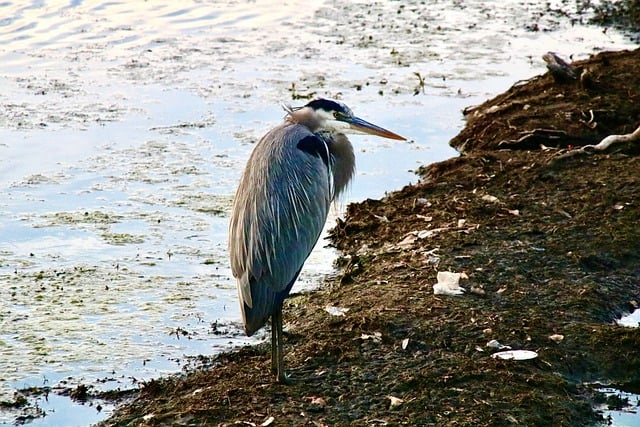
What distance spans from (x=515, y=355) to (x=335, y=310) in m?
1.31

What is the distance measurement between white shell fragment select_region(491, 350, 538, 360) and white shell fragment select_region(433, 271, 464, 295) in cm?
82

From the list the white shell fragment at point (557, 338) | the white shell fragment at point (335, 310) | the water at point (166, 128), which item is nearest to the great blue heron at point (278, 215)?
the white shell fragment at point (335, 310)

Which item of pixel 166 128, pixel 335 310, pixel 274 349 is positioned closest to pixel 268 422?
pixel 274 349

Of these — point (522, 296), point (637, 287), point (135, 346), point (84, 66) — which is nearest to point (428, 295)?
point (522, 296)

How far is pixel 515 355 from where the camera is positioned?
5812 mm

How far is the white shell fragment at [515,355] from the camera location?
5.79 metres

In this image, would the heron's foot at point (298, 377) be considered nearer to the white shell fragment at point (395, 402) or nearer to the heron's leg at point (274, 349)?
the heron's leg at point (274, 349)

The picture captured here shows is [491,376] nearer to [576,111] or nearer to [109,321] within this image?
[109,321]

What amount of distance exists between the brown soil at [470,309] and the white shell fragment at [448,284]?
2.4 inches

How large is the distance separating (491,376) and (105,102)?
725 centimetres

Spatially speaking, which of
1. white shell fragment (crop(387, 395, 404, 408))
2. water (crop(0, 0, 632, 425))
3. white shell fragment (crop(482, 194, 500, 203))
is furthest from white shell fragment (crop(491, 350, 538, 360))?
white shell fragment (crop(482, 194, 500, 203))

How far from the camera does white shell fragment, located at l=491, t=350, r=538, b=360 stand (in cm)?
579

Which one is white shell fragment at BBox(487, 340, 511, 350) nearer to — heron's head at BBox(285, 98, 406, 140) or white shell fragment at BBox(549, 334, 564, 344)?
white shell fragment at BBox(549, 334, 564, 344)

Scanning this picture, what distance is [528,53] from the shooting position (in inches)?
551
